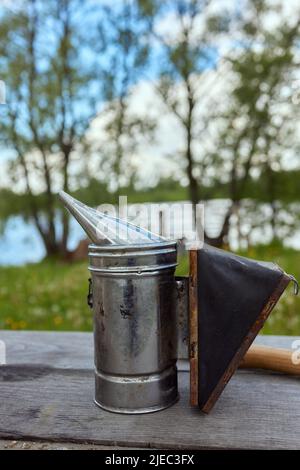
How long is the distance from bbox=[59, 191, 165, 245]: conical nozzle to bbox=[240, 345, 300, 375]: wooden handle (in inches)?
18.2

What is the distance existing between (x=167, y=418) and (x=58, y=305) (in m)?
3.18

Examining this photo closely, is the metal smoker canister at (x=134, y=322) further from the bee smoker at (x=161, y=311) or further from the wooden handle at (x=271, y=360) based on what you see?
the wooden handle at (x=271, y=360)

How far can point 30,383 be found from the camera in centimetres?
123

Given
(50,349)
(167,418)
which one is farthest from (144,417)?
(50,349)

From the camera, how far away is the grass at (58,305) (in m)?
3.32

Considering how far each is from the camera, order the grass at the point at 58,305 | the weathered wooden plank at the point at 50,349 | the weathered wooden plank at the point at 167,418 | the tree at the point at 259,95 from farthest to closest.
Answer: the tree at the point at 259,95 < the grass at the point at 58,305 < the weathered wooden plank at the point at 50,349 < the weathered wooden plank at the point at 167,418

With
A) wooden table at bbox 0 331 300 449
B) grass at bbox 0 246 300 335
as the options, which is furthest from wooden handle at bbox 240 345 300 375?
grass at bbox 0 246 300 335

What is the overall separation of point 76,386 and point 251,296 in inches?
20.7

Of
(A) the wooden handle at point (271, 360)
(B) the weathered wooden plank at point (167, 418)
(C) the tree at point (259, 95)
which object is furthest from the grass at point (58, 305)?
(C) the tree at point (259, 95)

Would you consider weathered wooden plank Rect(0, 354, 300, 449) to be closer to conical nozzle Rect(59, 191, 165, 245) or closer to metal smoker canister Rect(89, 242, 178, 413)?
metal smoker canister Rect(89, 242, 178, 413)

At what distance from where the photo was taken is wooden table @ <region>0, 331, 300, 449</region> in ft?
2.99
